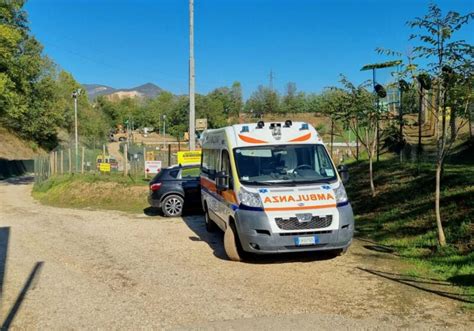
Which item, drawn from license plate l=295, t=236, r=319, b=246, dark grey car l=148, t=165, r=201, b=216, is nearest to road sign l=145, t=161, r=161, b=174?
dark grey car l=148, t=165, r=201, b=216

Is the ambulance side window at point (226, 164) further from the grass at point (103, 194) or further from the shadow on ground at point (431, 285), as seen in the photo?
the grass at point (103, 194)

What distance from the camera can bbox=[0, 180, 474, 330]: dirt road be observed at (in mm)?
5637

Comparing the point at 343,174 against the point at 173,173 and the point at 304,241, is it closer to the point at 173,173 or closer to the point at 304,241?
the point at 304,241

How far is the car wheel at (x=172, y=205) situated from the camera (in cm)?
1494

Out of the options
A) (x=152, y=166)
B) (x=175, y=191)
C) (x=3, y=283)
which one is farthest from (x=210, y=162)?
(x=152, y=166)

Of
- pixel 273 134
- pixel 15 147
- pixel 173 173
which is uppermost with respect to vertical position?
pixel 15 147

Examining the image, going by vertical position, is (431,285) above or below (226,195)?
below

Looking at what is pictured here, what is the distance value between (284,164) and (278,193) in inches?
38.1

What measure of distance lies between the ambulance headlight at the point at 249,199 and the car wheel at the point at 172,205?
691 centimetres

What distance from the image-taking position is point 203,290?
22.6ft

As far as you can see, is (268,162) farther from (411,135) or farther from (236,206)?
(411,135)

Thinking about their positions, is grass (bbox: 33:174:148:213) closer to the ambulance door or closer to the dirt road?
the dirt road

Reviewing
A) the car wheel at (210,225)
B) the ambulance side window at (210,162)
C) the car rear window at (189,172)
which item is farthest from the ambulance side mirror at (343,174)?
the car rear window at (189,172)

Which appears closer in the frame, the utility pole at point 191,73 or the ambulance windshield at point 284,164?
the ambulance windshield at point 284,164
